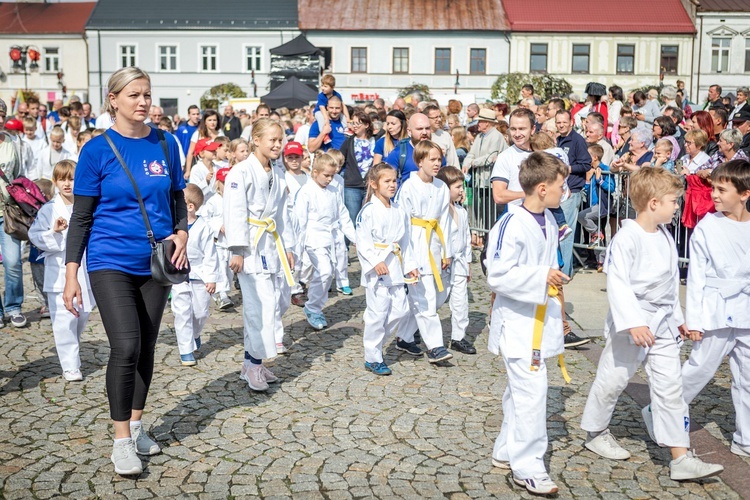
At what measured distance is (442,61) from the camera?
6141 cm

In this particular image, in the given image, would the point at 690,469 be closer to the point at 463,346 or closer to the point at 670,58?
the point at 463,346

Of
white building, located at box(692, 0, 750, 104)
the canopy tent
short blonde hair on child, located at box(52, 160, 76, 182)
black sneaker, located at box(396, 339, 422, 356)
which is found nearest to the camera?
short blonde hair on child, located at box(52, 160, 76, 182)

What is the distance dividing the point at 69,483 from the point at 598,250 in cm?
875

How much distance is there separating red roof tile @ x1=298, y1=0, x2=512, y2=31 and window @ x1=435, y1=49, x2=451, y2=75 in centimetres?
154

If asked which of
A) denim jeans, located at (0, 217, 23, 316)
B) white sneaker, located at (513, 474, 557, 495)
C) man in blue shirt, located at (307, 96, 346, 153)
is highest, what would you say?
man in blue shirt, located at (307, 96, 346, 153)

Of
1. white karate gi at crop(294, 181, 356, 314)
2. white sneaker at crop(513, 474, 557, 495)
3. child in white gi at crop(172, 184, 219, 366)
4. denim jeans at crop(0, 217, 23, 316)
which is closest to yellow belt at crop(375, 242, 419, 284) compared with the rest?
child in white gi at crop(172, 184, 219, 366)

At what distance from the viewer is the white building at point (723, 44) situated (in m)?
59.4

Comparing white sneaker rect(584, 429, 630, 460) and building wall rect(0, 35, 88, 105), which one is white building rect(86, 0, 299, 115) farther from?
white sneaker rect(584, 429, 630, 460)

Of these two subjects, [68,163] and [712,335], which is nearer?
[712,335]

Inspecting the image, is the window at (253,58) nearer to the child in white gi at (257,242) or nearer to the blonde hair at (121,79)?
the child in white gi at (257,242)

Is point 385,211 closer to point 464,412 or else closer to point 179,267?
point 464,412

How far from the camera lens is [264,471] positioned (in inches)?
201

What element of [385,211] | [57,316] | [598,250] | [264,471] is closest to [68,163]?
[57,316]

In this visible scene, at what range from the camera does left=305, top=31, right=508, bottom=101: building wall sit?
60.7 m
